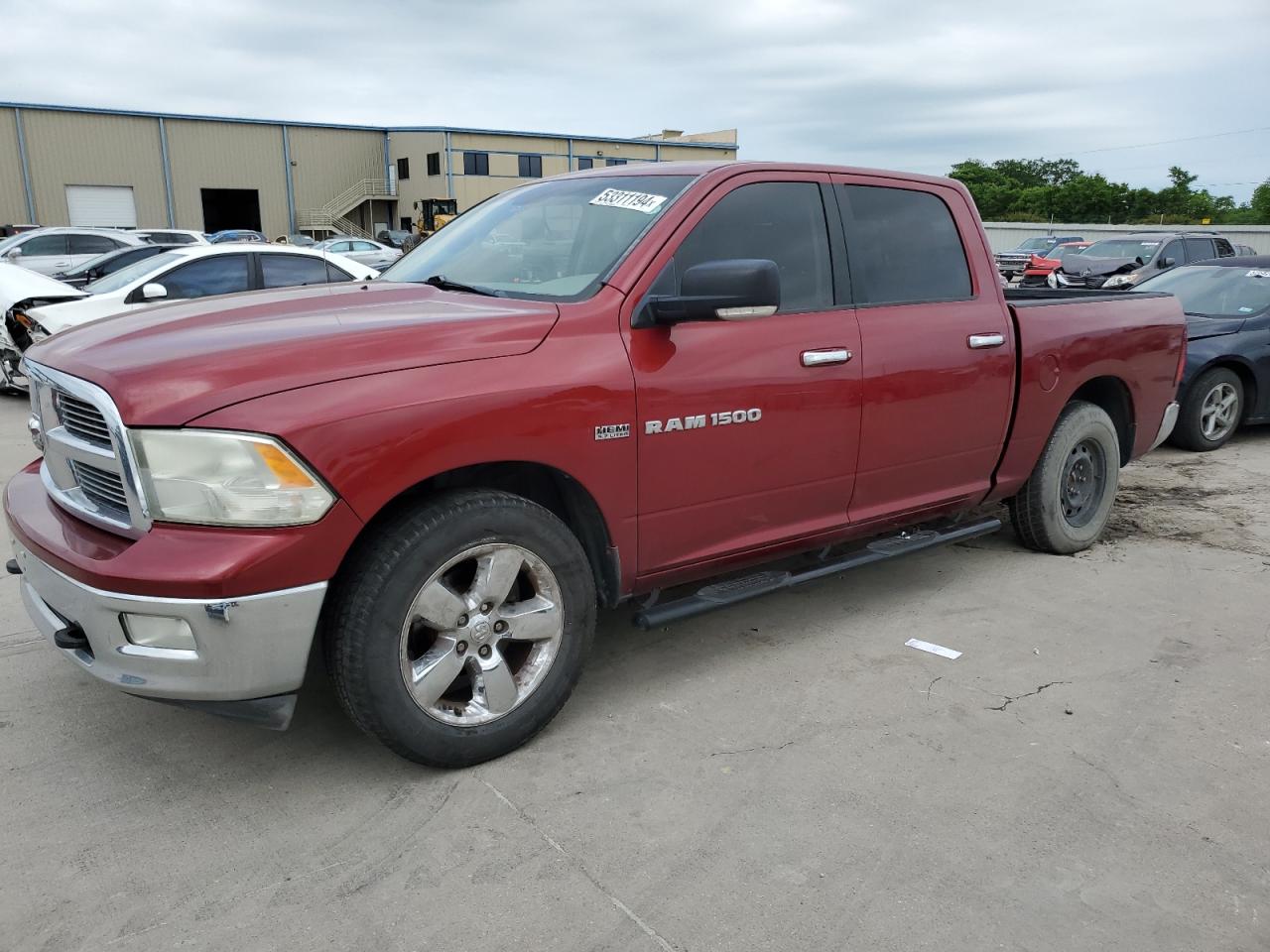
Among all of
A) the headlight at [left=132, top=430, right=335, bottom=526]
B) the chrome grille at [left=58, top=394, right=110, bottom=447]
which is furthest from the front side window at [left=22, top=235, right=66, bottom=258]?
the headlight at [left=132, top=430, right=335, bottom=526]

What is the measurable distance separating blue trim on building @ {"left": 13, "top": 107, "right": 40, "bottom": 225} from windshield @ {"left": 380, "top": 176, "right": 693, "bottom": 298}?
4743 centimetres

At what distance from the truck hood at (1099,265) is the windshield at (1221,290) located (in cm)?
781

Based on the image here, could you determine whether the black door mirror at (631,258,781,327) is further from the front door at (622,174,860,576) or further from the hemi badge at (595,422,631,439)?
the hemi badge at (595,422,631,439)

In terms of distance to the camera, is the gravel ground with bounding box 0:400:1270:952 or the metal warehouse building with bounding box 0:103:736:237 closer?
the gravel ground with bounding box 0:400:1270:952

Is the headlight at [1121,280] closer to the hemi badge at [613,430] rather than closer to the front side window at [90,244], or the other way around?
the hemi badge at [613,430]

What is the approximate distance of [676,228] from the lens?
3590mm

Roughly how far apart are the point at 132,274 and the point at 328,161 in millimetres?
45847

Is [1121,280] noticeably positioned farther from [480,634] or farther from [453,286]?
[480,634]

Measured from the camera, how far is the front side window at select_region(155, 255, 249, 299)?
31.7 ft

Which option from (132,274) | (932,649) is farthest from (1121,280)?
(132,274)

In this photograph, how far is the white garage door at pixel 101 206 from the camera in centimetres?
4506

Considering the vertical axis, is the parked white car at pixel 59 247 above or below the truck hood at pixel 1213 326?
above

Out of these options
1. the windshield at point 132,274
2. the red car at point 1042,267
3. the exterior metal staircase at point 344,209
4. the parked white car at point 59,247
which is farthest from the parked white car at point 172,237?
Result: the exterior metal staircase at point 344,209

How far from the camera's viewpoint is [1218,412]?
28.0ft
